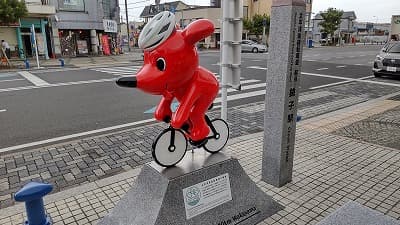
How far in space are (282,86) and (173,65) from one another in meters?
1.48

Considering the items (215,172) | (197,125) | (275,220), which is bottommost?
(275,220)

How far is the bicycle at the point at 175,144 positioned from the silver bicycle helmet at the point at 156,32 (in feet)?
2.72

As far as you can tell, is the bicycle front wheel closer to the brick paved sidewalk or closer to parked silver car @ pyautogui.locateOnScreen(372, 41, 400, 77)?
the brick paved sidewalk

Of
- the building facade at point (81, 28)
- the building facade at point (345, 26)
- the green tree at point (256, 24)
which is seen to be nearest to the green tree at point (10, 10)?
the building facade at point (81, 28)

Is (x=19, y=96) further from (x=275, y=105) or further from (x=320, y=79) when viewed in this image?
(x=320, y=79)

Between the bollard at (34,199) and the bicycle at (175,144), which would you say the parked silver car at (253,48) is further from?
the bollard at (34,199)

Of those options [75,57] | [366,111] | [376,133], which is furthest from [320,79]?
[75,57]

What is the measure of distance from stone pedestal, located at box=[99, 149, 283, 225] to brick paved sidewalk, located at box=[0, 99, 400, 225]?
27 cm

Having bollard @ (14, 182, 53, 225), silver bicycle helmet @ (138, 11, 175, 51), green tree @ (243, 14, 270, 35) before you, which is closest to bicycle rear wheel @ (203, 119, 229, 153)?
silver bicycle helmet @ (138, 11, 175, 51)

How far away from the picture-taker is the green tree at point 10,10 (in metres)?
16.7

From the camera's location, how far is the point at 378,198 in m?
3.68

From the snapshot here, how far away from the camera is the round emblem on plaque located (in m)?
2.95

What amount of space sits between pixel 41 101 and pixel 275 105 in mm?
7758

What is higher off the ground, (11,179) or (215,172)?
(215,172)
